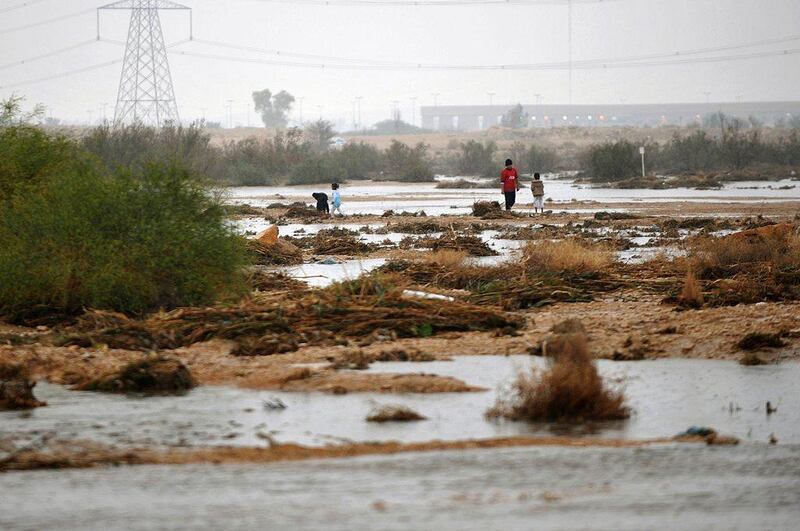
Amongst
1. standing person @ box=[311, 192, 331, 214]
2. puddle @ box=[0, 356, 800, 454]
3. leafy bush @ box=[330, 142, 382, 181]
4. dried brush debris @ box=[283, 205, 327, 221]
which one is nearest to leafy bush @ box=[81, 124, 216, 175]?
dried brush debris @ box=[283, 205, 327, 221]

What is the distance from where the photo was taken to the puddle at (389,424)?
11.4 metres

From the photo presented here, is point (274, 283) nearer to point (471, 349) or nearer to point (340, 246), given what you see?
point (471, 349)

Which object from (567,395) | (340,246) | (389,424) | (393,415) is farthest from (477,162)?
(389,424)

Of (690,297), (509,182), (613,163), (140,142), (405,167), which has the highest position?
(140,142)

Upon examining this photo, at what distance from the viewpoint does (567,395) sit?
A: 1202 cm

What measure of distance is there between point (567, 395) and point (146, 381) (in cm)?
430

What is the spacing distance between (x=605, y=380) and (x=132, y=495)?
5.96m

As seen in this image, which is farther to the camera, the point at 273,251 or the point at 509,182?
the point at 509,182

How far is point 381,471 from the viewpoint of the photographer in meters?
9.96

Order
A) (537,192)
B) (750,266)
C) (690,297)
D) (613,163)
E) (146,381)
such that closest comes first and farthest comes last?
(146,381), (690,297), (750,266), (537,192), (613,163)

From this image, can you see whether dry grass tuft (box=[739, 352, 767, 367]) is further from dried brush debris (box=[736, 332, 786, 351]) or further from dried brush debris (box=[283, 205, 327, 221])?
dried brush debris (box=[283, 205, 327, 221])

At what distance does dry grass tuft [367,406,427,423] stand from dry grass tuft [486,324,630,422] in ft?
2.13

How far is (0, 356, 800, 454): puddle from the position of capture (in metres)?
11.4

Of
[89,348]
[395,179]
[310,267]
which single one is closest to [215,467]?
[89,348]
